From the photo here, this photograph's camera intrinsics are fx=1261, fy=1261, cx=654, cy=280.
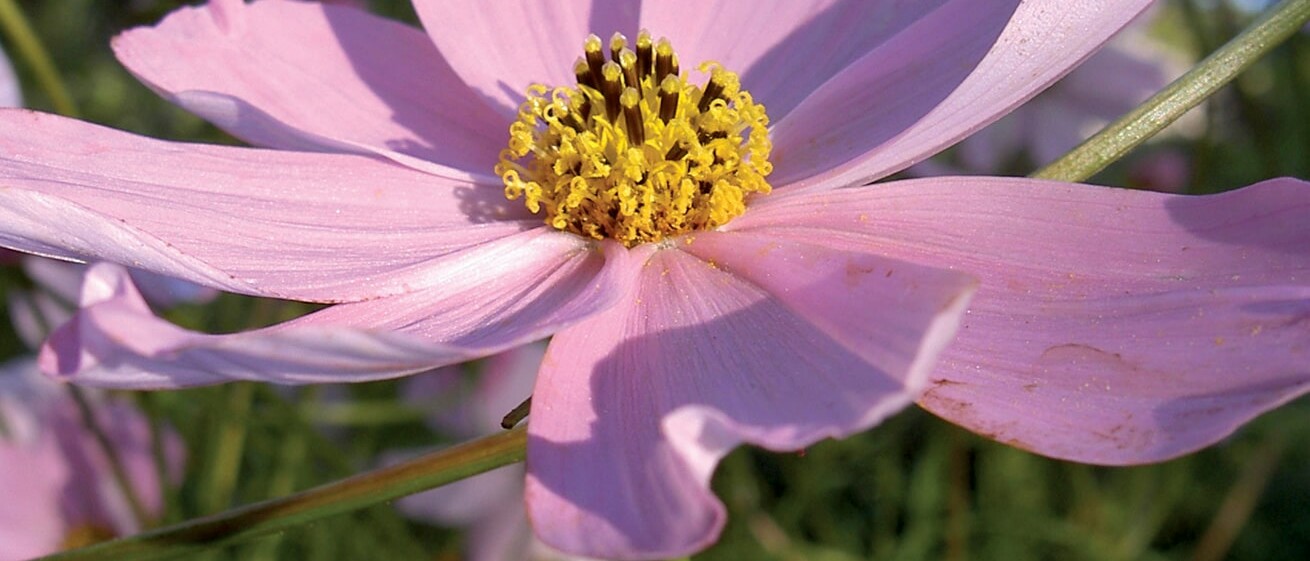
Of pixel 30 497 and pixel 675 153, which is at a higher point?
pixel 675 153

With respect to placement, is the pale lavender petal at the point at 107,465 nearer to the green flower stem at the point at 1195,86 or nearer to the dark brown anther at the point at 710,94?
the dark brown anther at the point at 710,94

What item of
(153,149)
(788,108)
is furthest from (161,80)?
(788,108)

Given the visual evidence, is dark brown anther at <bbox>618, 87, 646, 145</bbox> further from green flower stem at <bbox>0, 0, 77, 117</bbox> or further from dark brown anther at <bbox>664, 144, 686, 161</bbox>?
green flower stem at <bbox>0, 0, 77, 117</bbox>

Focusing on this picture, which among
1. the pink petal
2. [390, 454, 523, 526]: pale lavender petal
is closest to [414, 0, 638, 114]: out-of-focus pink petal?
[390, 454, 523, 526]: pale lavender petal

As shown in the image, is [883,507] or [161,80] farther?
[883,507]

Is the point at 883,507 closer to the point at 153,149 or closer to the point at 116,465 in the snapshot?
the point at 116,465

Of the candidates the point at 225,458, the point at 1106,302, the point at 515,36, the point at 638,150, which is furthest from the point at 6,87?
the point at 1106,302

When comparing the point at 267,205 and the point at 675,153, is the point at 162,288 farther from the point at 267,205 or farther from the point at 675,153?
the point at 675,153
